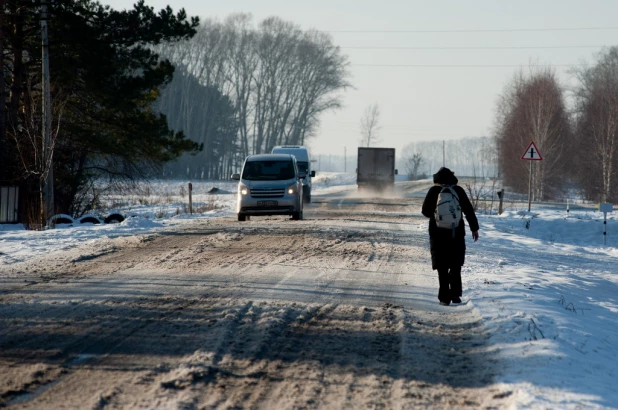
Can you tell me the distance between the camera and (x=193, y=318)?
7707 mm

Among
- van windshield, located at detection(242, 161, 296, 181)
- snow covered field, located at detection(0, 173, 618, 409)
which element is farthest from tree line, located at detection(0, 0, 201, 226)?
van windshield, located at detection(242, 161, 296, 181)

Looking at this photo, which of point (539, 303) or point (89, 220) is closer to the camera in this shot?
point (539, 303)

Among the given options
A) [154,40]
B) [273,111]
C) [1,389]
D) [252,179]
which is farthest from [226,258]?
[273,111]

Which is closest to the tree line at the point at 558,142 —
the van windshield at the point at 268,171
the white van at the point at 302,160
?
the white van at the point at 302,160

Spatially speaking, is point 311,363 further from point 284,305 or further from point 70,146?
point 70,146

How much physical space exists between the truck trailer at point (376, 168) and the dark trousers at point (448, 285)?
41.0 m

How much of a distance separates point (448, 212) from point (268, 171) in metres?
14.5

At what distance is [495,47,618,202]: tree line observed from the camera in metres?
55.7

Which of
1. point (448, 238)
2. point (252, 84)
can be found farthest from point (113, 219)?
point (252, 84)

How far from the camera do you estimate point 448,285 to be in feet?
29.9

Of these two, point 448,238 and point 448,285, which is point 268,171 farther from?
point 448,285

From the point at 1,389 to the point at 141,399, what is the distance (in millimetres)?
1002

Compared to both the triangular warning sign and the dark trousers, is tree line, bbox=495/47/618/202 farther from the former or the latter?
the dark trousers

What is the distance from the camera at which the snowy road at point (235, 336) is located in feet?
16.9
